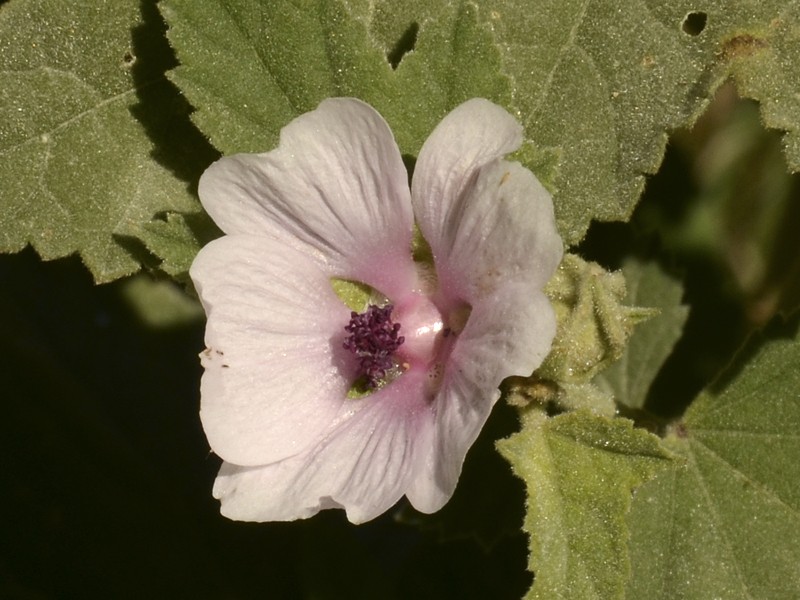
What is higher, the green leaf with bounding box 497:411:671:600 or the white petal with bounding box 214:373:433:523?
the green leaf with bounding box 497:411:671:600

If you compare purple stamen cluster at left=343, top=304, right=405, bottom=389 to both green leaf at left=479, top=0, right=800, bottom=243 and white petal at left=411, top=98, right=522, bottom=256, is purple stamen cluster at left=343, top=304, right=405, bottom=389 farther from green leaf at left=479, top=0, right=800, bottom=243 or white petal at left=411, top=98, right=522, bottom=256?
green leaf at left=479, top=0, right=800, bottom=243

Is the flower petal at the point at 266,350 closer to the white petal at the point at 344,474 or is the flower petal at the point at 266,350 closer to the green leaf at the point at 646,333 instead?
the white petal at the point at 344,474

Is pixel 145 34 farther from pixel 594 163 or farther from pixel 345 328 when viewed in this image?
pixel 594 163

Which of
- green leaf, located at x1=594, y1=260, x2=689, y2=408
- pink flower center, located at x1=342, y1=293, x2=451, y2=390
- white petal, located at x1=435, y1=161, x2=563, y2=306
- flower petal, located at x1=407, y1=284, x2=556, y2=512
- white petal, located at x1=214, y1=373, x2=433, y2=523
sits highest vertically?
white petal, located at x1=435, y1=161, x2=563, y2=306

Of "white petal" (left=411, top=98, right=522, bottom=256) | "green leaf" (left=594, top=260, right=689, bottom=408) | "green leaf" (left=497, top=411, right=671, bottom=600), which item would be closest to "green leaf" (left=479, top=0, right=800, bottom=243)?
"white petal" (left=411, top=98, right=522, bottom=256)

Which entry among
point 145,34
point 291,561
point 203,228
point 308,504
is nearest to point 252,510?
point 308,504

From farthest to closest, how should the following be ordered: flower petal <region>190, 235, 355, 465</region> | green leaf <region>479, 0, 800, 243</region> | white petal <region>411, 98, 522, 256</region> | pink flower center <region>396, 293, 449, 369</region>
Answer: green leaf <region>479, 0, 800, 243</region>
pink flower center <region>396, 293, 449, 369</region>
flower petal <region>190, 235, 355, 465</region>
white petal <region>411, 98, 522, 256</region>
